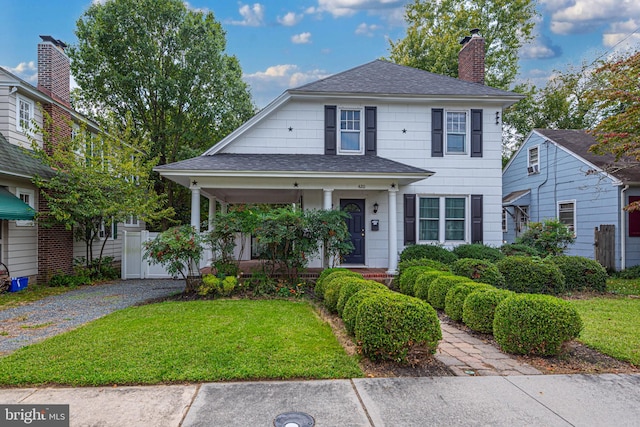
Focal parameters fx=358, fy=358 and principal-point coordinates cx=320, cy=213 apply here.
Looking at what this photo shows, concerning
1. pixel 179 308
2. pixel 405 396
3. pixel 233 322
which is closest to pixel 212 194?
pixel 179 308

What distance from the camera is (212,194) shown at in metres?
12.1

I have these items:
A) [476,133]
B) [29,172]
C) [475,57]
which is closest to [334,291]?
[476,133]

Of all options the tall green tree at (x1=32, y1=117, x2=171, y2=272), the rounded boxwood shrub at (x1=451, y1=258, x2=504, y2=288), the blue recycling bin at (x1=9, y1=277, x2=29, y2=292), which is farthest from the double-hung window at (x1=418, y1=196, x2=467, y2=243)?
the blue recycling bin at (x1=9, y1=277, x2=29, y2=292)

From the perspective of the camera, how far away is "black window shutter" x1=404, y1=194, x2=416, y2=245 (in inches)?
435

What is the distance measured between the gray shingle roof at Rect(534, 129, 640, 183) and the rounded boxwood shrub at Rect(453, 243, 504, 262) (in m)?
4.58

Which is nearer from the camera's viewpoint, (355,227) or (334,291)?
(334,291)

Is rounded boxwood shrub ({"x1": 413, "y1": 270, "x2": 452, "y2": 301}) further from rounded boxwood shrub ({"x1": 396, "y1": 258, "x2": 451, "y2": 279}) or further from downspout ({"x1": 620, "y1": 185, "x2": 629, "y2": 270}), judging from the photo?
A: downspout ({"x1": 620, "y1": 185, "x2": 629, "y2": 270})

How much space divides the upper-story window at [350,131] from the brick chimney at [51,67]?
9622mm

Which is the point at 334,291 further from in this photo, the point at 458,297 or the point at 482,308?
the point at 482,308

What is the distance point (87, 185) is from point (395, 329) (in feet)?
33.4

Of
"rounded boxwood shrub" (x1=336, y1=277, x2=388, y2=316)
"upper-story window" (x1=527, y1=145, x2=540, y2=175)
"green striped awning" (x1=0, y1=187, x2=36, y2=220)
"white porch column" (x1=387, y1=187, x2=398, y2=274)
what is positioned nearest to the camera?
"rounded boxwood shrub" (x1=336, y1=277, x2=388, y2=316)

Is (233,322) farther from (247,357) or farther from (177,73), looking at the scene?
(177,73)

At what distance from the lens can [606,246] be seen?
483 inches

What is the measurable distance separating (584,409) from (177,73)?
61.7 feet
